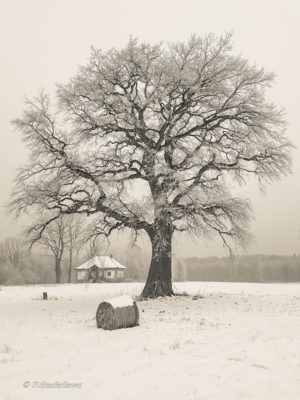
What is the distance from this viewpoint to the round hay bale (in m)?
8.46

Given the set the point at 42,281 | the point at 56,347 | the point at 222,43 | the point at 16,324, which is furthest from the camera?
the point at 42,281

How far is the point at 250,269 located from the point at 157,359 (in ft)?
363

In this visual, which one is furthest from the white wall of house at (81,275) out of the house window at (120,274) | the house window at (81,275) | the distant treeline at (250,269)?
the distant treeline at (250,269)

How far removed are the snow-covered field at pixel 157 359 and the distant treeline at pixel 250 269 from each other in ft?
266

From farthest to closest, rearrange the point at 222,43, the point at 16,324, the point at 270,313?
the point at 222,43 < the point at 270,313 < the point at 16,324

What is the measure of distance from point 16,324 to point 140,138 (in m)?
10.3

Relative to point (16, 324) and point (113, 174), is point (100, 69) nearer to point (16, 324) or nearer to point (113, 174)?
point (113, 174)

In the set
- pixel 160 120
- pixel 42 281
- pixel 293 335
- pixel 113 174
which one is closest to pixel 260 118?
pixel 160 120

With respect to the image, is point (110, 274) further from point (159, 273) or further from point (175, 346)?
point (175, 346)

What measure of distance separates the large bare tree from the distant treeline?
244 ft

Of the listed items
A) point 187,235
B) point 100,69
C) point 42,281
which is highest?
point 100,69

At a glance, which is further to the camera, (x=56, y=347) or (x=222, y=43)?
(x=222, y=43)

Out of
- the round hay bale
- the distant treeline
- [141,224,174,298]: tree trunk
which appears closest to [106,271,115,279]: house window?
[141,224,174,298]: tree trunk

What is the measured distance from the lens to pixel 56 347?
670 cm
